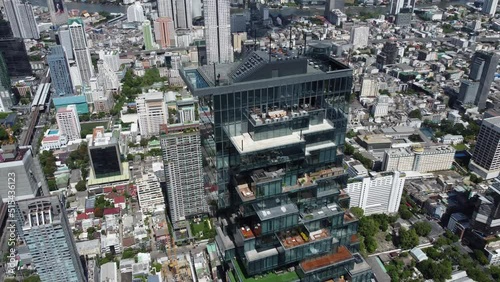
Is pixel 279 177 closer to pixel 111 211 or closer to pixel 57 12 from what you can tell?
pixel 111 211

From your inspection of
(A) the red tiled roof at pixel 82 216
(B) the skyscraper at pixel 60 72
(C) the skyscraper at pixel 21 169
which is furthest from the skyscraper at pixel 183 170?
(B) the skyscraper at pixel 60 72

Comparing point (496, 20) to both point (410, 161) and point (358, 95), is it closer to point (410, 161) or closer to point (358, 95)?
point (358, 95)

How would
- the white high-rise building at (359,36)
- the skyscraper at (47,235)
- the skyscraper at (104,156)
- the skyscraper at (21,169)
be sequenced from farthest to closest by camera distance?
the white high-rise building at (359,36) → the skyscraper at (104,156) → the skyscraper at (21,169) → the skyscraper at (47,235)

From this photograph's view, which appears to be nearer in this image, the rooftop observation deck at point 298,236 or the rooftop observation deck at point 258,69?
the rooftop observation deck at point 258,69

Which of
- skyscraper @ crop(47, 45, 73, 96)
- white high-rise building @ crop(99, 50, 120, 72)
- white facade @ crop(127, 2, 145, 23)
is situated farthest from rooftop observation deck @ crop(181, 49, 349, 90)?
white facade @ crop(127, 2, 145, 23)

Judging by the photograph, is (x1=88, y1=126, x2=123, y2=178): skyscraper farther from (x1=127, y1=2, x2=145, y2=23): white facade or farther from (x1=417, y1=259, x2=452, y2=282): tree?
(x1=127, y1=2, x2=145, y2=23): white facade

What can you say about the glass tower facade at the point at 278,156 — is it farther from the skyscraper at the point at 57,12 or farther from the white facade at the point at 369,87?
the skyscraper at the point at 57,12
